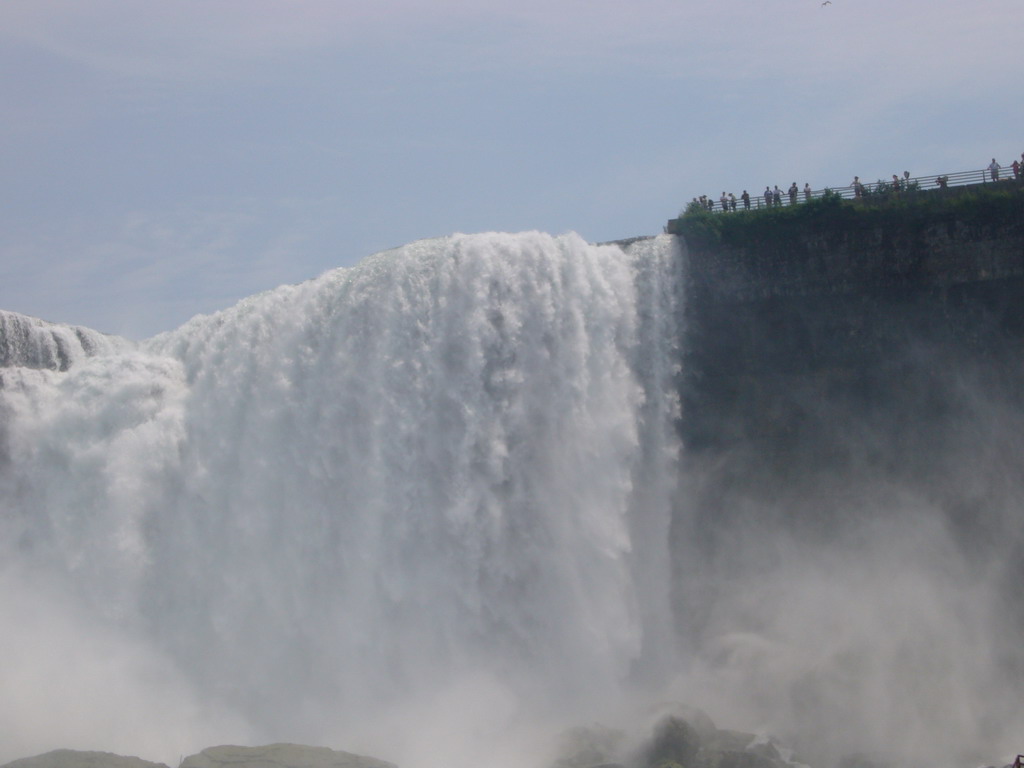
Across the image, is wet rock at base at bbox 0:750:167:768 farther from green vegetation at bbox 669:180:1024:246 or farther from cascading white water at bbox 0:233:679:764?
green vegetation at bbox 669:180:1024:246

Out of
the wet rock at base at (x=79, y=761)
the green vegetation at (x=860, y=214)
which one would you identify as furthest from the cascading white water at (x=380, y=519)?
the wet rock at base at (x=79, y=761)

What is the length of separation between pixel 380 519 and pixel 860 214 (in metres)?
11.4

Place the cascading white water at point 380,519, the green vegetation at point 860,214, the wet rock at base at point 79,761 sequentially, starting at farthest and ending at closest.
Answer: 1. the green vegetation at point 860,214
2. the cascading white water at point 380,519
3. the wet rock at base at point 79,761

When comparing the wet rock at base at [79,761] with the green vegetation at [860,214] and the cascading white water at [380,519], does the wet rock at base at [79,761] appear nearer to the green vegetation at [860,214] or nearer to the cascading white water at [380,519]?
the cascading white water at [380,519]

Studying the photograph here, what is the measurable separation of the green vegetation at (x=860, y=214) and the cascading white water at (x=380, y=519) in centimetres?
102

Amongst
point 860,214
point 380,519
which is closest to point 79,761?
point 380,519

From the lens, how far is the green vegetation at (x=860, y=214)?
2366 centimetres

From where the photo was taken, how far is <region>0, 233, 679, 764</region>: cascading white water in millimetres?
23031

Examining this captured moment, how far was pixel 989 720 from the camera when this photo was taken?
68.8 ft

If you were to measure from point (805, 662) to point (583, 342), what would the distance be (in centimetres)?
741

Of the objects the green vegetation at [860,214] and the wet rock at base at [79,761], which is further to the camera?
the green vegetation at [860,214]

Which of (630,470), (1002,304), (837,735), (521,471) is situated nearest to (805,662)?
(837,735)

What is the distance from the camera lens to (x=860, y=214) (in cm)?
2447

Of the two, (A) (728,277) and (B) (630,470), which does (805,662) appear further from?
(A) (728,277)
